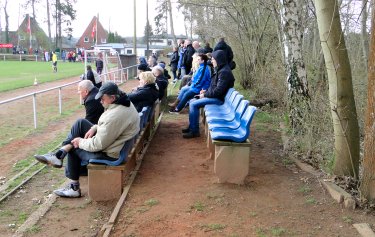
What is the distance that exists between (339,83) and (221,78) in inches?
122

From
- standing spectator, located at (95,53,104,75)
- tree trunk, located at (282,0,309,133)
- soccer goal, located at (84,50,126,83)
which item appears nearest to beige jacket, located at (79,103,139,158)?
tree trunk, located at (282,0,309,133)

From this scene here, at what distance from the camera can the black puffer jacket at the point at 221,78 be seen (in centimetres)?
777

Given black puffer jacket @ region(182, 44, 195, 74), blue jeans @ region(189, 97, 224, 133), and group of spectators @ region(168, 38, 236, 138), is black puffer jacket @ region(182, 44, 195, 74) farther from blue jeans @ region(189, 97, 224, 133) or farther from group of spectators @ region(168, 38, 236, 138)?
blue jeans @ region(189, 97, 224, 133)

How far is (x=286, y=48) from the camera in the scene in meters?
8.15

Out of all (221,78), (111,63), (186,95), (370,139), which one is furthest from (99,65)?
(370,139)

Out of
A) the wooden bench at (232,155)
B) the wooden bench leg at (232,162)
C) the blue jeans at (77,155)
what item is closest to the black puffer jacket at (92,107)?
the blue jeans at (77,155)

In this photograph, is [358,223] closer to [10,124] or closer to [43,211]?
[43,211]

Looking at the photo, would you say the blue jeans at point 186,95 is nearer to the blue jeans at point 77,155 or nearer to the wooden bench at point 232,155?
the blue jeans at point 77,155

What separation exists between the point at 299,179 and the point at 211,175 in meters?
1.14

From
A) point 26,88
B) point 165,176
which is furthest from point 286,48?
point 26,88

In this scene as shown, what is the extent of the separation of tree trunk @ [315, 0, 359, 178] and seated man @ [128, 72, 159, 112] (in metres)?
3.50

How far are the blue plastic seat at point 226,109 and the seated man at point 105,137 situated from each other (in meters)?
1.85

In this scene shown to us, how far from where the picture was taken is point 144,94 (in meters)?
7.66

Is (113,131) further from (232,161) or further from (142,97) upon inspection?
(142,97)
